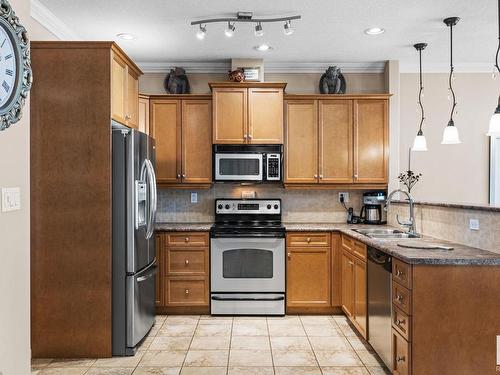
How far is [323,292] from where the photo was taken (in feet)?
13.5

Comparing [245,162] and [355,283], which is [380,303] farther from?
[245,162]

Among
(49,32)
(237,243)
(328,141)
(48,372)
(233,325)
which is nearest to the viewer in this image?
(48,372)

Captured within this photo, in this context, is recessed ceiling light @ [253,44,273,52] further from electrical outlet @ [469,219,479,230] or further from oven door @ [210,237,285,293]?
electrical outlet @ [469,219,479,230]

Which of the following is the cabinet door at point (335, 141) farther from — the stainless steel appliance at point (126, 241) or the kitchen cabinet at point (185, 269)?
the stainless steel appliance at point (126, 241)

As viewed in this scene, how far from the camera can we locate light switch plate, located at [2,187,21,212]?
1.92m

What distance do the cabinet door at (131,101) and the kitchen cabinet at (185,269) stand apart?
1.18 metres

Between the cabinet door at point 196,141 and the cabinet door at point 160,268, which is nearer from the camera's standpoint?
the cabinet door at point 160,268

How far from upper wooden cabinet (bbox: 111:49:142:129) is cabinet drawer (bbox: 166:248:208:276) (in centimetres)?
134

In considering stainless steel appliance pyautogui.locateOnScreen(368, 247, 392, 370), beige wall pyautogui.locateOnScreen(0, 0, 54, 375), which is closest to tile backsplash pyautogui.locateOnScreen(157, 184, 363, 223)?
stainless steel appliance pyautogui.locateOnScreen(368, 247, 392, 370)

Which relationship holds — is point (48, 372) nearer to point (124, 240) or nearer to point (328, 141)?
point (124, 240)

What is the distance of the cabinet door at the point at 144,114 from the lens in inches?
171

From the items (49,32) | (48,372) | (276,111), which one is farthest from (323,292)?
(49,32)

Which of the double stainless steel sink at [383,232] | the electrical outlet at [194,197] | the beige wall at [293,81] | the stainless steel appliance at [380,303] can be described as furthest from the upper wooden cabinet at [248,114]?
the stainless steel appliance at [380,303]

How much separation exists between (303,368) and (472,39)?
3408 millimetres
